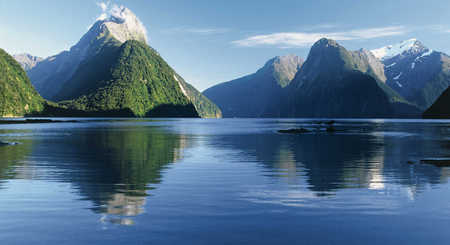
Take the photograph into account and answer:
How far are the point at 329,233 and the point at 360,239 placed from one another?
1239mm

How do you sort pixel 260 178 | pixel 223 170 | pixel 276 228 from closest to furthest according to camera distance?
1. pixel 276 228
2. pixel 260 178
3. pixel 223 170

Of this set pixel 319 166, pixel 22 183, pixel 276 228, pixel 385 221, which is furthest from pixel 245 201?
pixel 319 166

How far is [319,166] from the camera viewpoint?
41219mm

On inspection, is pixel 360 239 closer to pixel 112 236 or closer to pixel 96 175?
pixel 112 236

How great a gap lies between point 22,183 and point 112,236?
54.4 feet

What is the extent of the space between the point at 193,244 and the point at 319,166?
1132 inches

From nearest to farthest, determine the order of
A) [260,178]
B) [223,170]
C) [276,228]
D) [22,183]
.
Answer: [276,228], [22,183], [260,178], [223,170]

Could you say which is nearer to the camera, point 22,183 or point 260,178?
point 22,183

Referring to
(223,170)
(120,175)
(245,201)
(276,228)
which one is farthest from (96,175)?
(276,228)

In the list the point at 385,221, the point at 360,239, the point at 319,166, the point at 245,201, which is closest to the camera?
the point at 360,239

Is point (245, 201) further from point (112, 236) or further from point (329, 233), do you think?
point (112, 236)

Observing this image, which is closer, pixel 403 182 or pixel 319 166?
pixel 403 182

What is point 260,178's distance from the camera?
32.1m

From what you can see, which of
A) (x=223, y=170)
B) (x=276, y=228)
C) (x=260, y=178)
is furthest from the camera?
(x=223, y=170)
